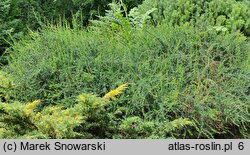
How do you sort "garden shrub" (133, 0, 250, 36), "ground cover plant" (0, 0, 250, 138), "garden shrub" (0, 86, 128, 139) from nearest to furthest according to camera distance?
"garden shrub" (0, 86, 128, 139), "ground cover plant" (0, 0, 250, 138), "garden shrub" (133, 0, 250, 36)

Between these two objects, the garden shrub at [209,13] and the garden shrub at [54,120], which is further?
the garden shrub at [209,13]

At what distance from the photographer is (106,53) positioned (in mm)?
4273

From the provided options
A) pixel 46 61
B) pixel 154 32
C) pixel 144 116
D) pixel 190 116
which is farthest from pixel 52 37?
pixel 190 116

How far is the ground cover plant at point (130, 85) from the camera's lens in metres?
3.37

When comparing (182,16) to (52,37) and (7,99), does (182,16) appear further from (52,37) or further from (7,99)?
(7,99)

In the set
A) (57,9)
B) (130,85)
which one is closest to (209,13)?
(130,85)

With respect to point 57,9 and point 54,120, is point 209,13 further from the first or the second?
point 57,9

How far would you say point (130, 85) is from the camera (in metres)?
3.96

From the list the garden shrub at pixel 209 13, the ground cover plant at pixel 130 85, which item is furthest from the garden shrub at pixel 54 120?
the garden shrub at pixel 209 13

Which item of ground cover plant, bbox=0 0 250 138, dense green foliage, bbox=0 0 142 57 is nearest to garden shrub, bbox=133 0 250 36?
ground cover plant, bbox=0 0 250 138

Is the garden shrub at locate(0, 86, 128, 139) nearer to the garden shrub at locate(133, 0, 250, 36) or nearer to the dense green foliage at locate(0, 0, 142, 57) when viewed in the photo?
the garden shrub at locate(133, 0, 250, 36)

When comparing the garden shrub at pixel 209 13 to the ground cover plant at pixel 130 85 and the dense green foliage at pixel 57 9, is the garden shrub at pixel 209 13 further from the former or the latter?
the dense green foliage at pixel 57 9

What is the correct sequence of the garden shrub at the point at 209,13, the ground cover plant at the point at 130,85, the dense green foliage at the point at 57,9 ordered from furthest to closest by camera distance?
1. the dense green foliage at the point at 57,9
2. the garden shrub at the point at 209,13
3. the ground cover plant at the point at 130,85

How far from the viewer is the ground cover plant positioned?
11.1 feet
